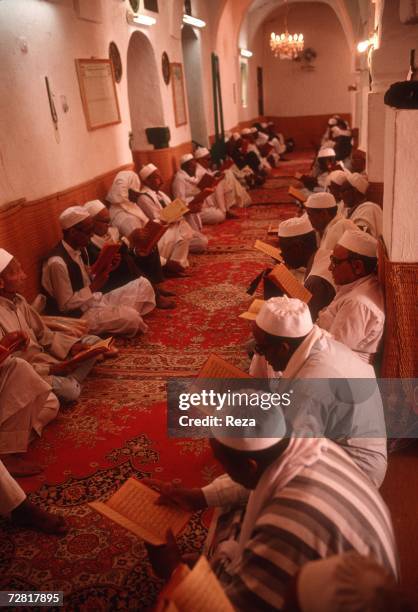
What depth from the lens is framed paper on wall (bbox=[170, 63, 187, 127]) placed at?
350 inches

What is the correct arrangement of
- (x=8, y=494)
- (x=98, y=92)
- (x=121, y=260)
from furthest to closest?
1. (x=98, y=92)
2. (x=121, y=260)
3. (x=8, y=494)

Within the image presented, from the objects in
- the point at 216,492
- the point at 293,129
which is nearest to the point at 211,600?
the point at 216,492

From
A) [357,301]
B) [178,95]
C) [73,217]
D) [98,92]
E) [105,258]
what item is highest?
[98,92]

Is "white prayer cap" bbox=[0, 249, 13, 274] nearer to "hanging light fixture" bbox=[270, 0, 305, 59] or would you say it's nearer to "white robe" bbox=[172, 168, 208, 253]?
"white robe" bbox=[172, 168, 208, 253]

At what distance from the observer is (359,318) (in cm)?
271

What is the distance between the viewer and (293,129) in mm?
19125

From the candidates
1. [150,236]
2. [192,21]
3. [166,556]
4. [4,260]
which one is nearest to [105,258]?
[150,236]

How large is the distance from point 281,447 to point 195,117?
34.7 feet

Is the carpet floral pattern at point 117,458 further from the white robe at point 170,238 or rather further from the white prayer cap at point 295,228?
the white robe at point 170,238

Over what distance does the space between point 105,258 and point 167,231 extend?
6.94ft

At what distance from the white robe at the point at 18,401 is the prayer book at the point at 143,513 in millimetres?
1221

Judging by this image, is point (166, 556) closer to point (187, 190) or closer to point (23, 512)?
point (23, 512)

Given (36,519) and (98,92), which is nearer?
(36,519)

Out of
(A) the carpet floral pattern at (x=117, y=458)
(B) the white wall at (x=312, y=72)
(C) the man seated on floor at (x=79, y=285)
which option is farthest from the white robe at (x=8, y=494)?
(B) the white wall at (x=312, y=72)
